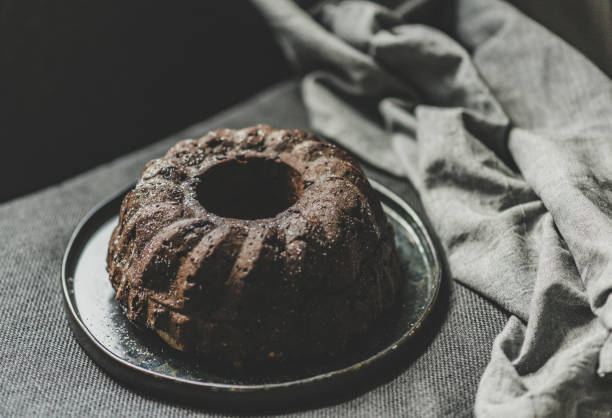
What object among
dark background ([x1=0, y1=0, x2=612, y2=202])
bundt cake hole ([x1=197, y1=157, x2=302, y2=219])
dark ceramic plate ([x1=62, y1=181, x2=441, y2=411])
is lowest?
dark background ([x1=0, y1=0, x2=612, y2=202])

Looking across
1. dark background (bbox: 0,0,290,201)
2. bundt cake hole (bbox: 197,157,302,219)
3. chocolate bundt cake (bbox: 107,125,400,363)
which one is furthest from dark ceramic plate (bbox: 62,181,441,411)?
dark background (bbox: 0,0,290,201)

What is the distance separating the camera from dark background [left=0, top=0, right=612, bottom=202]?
1867 mm

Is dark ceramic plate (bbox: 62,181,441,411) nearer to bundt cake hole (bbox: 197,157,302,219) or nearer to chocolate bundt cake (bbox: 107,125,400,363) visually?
chocolate bundt cake (bbox: 107,125,400,363)

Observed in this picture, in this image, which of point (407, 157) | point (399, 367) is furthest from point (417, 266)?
point (407, 157)

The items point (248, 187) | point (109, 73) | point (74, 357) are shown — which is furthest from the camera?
point (109, 73)

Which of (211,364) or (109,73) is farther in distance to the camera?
(109,73)

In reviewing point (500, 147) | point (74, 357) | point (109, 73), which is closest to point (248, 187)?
point (74, 357)

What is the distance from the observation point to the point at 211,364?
100 centimetres

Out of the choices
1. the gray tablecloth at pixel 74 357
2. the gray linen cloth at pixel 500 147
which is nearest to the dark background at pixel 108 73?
the gray linen cloth at pixel 500 147

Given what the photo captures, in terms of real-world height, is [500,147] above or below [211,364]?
above

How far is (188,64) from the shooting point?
2.18 m

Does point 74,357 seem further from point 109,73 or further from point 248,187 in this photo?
point 109,73

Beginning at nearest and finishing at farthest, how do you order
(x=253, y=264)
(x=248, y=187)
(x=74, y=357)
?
(x=253, y=264) < (x=74, y=357) < (x=248, y=187)

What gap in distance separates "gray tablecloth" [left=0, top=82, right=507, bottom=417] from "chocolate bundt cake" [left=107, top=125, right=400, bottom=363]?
11 cm
